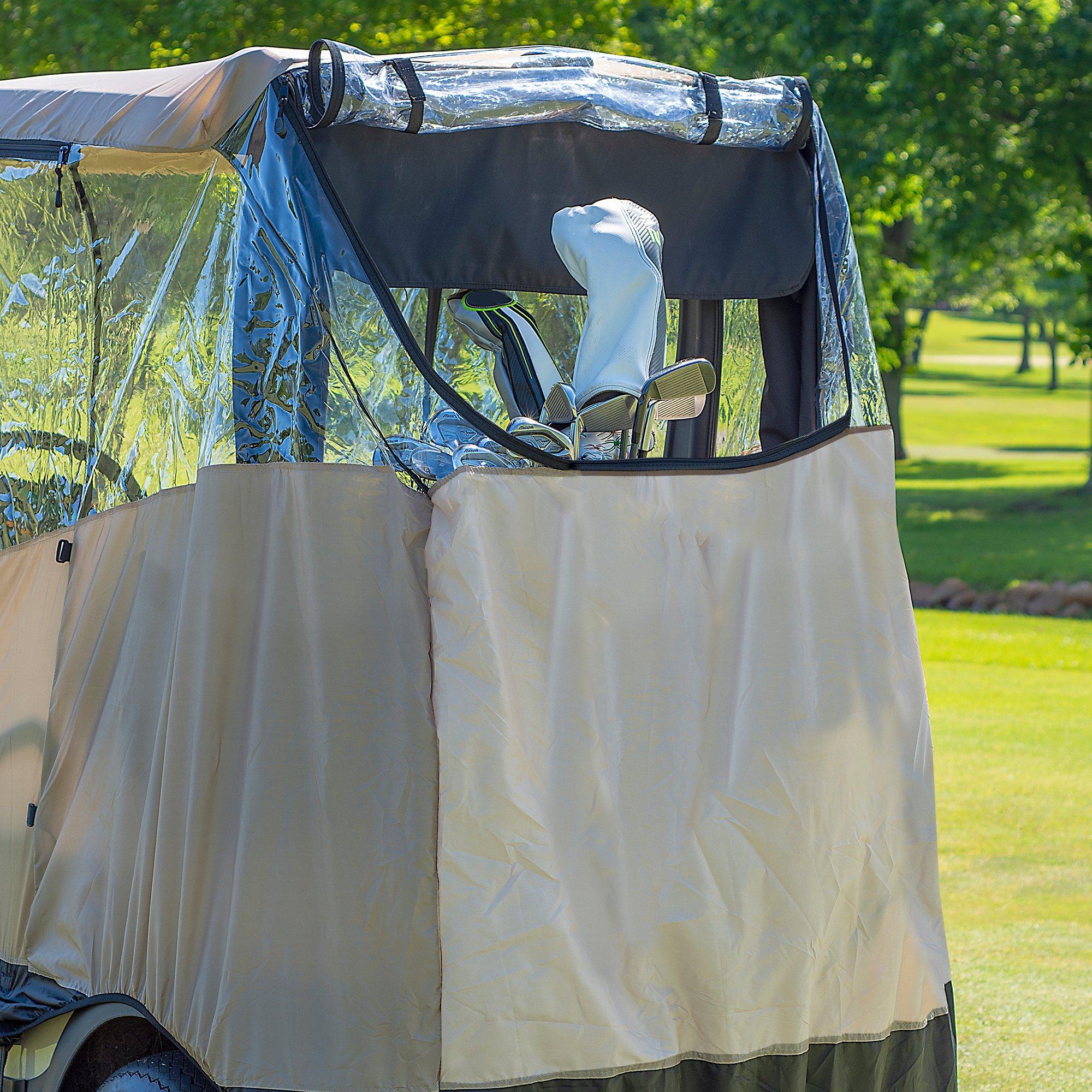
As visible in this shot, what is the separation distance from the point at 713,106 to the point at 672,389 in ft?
2.57

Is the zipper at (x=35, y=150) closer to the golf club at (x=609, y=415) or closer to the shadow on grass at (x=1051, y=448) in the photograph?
the golf club at (x=609, y=415)

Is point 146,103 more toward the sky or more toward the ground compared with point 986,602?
more toward the sky

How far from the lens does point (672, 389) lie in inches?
102

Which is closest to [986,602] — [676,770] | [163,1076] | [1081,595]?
[1081,595]

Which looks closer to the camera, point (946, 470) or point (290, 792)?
point (290, 792)

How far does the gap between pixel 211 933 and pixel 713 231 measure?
6.28 feet

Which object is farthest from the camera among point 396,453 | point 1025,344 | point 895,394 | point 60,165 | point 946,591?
point 1025,344

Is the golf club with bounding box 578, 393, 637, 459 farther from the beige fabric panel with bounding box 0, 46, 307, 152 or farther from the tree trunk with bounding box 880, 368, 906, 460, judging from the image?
the tree trunk with bounding box 880, 368, 906, 460

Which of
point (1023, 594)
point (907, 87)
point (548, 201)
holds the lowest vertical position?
point (1023, 594)

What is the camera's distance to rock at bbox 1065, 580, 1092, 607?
16.2 m

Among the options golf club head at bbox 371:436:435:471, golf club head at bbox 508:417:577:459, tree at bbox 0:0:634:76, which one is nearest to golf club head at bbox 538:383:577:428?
golf club head at bbox 508:417:577:459

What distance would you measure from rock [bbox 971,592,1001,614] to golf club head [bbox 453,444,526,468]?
15.1m

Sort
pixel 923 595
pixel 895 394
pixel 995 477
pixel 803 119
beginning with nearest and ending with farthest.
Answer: pixel 803 119
pixel 923 595
pixel 895 394
pixel 995 477

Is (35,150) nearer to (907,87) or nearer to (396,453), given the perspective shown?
(396,453)
